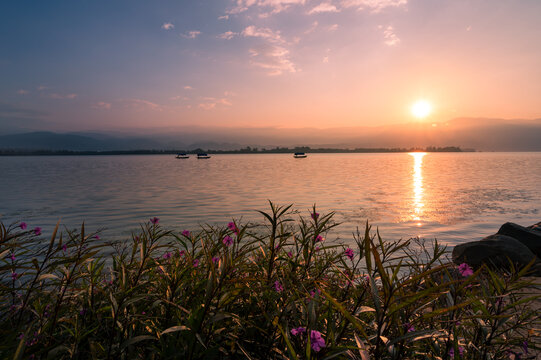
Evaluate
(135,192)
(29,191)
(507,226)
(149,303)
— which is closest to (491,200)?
(507,226)

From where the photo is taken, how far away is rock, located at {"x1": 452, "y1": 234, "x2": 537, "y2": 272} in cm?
829

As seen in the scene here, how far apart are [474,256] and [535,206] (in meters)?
16.4

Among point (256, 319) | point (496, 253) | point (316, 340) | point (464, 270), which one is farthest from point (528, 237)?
point (316, 340)

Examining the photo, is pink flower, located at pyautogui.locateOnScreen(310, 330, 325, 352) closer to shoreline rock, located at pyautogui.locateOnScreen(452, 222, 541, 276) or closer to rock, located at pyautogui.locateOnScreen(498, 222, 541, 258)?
shoreline rock, located at pyautogui.locateOnScreen(452, 222, 541, 276)

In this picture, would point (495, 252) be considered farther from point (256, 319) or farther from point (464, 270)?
point (256, 319)

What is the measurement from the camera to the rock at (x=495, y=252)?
8.29 m

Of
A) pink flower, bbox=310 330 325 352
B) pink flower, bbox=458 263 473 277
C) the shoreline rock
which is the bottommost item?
the shoreline rock

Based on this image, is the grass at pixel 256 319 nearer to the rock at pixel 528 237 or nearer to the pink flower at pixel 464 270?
the pink flower at pixel 464 270

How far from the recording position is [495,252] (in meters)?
8.38

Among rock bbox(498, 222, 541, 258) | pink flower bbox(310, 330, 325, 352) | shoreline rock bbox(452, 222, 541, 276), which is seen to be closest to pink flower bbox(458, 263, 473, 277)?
pink flower bbox(310, 330, 325, 352)

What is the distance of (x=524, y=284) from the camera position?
2357 mm

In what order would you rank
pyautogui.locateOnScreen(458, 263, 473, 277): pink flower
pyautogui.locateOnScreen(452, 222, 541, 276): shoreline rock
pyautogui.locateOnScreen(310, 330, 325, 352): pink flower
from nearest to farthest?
pyautogui.locateOnScreen(310, 330, 325, 352): pink flower → pyautogui.locateOnScreen(458, 263, 473, 277): pink flower → pyautogui.locateOnScreen(452, 222, 541, 276): shoreline rock

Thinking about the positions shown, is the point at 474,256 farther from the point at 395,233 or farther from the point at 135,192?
the point at 135,192

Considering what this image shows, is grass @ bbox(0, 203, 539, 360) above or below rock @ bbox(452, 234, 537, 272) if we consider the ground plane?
above
